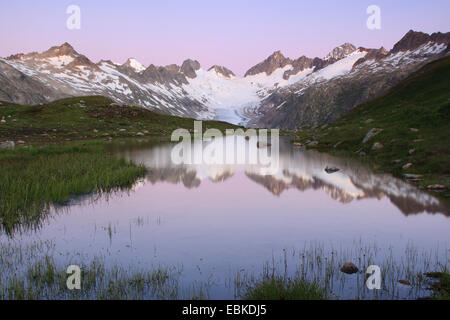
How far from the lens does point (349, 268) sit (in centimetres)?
941

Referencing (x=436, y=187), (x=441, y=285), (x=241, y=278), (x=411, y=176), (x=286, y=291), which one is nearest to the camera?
(x=286, y=291)

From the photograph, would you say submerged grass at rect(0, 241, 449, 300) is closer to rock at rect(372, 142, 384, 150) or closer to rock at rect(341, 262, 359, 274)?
rock at rect(341, 262, 359, 274)

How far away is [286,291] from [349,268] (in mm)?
2589

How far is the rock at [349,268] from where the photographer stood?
9.35 metres

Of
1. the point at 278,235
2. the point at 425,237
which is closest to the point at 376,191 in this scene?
the point at 425,237

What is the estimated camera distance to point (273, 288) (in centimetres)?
792

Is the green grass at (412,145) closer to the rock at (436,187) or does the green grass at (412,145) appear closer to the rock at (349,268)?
the rock at (436,187)

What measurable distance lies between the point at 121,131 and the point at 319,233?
6202 cm

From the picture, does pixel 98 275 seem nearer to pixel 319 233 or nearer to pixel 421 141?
pixel 319 233

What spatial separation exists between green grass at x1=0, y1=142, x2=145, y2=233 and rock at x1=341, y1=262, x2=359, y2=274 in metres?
11.4

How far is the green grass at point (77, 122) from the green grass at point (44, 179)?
21459 millimetres

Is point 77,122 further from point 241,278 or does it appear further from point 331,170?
point 241,278

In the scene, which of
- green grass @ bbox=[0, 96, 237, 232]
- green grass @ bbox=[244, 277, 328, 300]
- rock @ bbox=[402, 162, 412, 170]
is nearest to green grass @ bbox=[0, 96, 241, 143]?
green grass @ bbox=[0, 96, 237, 232]

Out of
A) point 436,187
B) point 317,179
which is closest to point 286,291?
point 436,187
